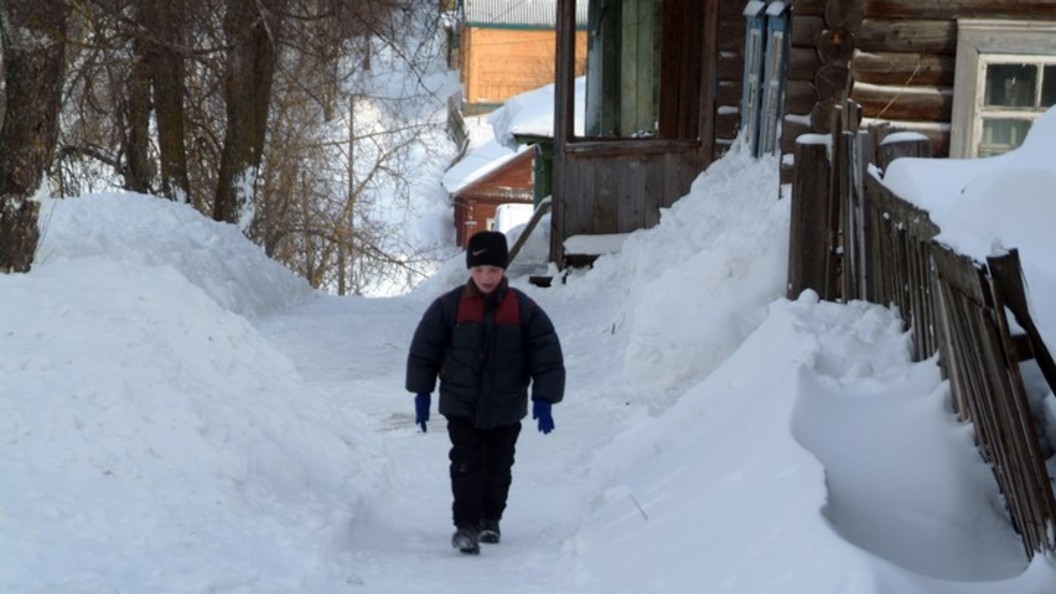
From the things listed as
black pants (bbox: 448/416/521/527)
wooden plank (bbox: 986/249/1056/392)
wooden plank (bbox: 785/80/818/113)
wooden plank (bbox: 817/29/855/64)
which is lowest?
black pants (bbox: 448/416/521/527)

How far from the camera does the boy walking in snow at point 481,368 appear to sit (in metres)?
6.58

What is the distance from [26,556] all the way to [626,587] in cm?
202

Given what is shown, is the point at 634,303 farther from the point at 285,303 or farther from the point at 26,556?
the point at 26,556

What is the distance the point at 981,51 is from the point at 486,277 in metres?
5.35

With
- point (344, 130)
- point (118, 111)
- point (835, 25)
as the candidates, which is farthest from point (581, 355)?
point (344, 130)

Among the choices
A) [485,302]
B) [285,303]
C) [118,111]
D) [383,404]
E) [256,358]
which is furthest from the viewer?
[118,111]

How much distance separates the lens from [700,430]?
7145 mm

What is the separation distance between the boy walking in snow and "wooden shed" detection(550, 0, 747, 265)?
408 inches

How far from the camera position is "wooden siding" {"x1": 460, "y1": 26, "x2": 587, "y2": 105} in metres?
48.3

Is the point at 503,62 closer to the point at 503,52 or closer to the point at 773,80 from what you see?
the point at 503,52

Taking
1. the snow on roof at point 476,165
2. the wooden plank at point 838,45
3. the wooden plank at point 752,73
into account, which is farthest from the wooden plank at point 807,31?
the snow on roof at point 476,165

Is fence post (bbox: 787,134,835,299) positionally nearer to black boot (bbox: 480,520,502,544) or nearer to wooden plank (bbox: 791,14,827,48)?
black boot (bbox: 480,520,502,544)

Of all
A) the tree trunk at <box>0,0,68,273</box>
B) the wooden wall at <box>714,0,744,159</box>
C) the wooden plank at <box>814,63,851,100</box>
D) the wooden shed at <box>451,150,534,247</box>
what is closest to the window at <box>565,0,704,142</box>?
the wooden wall at <box>714,0,744,159</box>

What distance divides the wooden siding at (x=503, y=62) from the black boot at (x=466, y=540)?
42.1 meters
